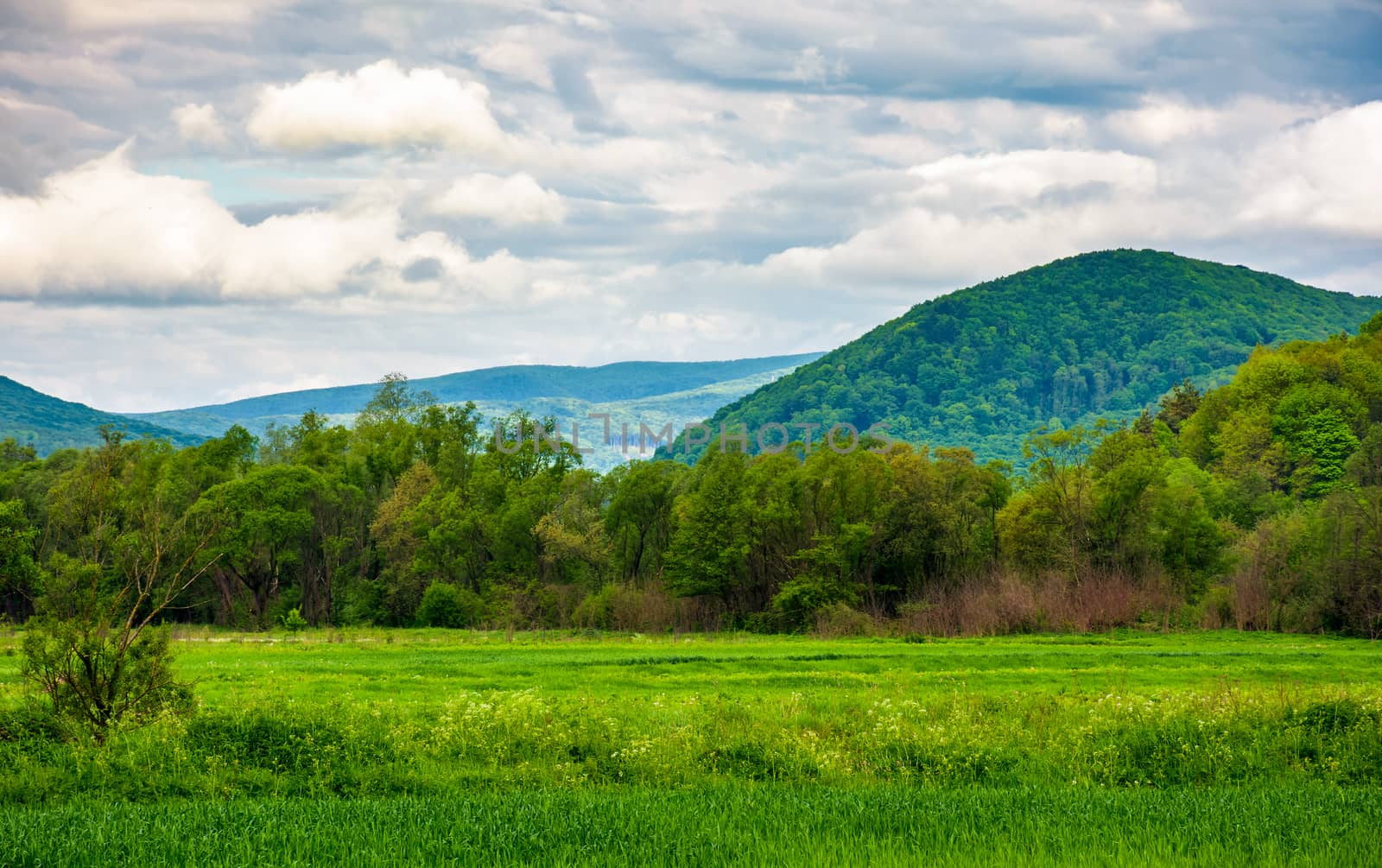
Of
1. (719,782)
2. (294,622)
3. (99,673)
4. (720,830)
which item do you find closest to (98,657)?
(99,673)

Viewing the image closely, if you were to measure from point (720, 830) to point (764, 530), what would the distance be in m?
60.3

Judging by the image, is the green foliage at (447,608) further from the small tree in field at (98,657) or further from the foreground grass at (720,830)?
the foreground grass at (720,830)

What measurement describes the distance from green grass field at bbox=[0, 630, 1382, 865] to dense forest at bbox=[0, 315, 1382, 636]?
38827 mm

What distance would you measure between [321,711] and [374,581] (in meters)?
65.4

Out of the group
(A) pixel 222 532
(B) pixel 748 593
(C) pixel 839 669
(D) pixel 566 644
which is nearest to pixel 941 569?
(B) pixel 748 593

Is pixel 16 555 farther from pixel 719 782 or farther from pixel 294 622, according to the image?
pixel 719 782

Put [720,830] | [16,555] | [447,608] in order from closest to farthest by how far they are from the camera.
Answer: [720,830] → [16,555] → [447,608]

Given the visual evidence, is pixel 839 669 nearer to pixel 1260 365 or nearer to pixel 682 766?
pixel 682 766

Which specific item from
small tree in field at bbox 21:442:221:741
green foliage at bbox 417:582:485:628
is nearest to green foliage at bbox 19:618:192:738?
small tree in field at bbox 21:442:221:741

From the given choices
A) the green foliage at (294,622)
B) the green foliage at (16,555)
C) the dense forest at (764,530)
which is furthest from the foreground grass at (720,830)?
the green foliage at (294,622)

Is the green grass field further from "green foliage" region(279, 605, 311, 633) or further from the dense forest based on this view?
"green foliage" region(279, 605, 311, 633)

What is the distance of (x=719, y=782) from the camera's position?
15.2 meters

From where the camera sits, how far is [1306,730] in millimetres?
17250

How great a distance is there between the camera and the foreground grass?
1052 cm
